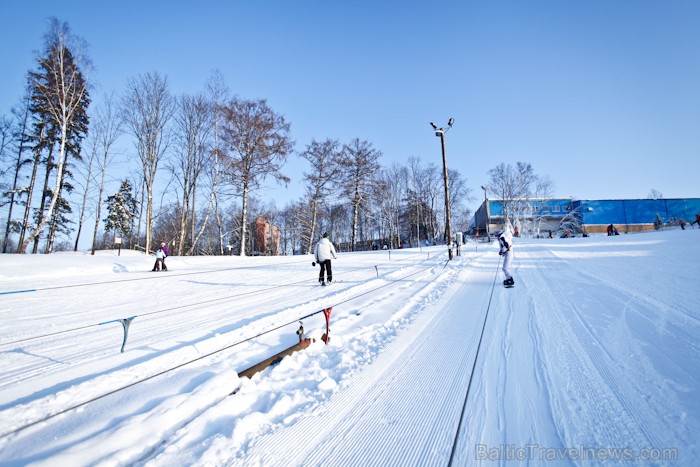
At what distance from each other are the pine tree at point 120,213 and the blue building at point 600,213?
174 feet

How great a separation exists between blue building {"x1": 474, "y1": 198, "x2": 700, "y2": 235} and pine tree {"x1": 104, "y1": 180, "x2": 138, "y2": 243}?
2087 inches

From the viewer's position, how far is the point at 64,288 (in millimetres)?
8023

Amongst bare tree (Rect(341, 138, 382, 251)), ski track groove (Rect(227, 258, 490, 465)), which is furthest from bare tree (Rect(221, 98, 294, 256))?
ski track groove (Rect(227, 258, 490, 465))

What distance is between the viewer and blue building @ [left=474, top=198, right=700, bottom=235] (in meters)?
45.7

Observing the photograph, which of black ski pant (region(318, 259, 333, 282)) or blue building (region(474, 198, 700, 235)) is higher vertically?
blue building (region(474, 198, 700, 235))

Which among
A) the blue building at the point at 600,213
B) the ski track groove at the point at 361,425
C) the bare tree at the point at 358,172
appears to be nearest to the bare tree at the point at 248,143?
the bare tree at the point at 358,172

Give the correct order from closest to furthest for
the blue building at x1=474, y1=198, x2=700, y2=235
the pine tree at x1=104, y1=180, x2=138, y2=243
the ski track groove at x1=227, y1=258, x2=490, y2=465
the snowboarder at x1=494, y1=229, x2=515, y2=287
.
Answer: the ski track groove at x1=227, y1=258, x2=490, y2=465
the snowboarder at x1=494, y1=229, x2=515, y2=287
the pine tree at x1=104, y1=180, x2=138, y2=243
the blue building at x1=474, y1=198, x2=700, y2=235

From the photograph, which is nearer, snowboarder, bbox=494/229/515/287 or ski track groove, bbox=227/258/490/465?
ski track groove, bbox=227/258/490/465

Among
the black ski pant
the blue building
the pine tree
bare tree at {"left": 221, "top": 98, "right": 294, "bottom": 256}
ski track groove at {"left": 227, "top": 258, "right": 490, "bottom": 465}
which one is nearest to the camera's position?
ski track groove at {"left": 227, "top": 258, "right": 490, "bottom": 465}

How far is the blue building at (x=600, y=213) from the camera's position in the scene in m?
45.7

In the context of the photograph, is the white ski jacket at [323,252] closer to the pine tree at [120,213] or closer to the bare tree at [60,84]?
the bare tree at [60,84]

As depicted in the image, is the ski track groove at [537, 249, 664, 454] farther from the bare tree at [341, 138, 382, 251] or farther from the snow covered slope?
the bare tree at [341, 138, 382, 251]

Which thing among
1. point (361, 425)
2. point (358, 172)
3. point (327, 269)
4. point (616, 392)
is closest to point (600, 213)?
point (358, 172)

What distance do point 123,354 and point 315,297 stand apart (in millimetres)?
3767
